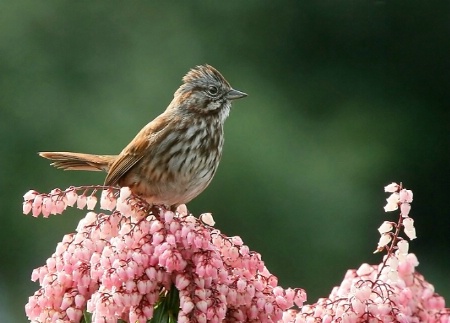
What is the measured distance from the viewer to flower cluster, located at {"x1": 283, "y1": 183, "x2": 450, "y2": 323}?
10.1 ft

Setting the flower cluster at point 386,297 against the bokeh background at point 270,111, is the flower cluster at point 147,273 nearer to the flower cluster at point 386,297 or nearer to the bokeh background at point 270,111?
the flower cluster at point 386,297

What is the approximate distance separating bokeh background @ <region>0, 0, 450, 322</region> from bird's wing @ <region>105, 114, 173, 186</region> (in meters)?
5.93

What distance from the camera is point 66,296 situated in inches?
121

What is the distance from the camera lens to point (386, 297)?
316cm

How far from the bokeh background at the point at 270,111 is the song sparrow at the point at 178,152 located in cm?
584

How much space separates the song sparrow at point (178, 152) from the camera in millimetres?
4027

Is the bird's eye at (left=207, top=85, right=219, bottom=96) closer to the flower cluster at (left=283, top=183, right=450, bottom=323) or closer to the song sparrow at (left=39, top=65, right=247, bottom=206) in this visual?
the song sparrow at (left=39, top=65, right=247, bottom=206)

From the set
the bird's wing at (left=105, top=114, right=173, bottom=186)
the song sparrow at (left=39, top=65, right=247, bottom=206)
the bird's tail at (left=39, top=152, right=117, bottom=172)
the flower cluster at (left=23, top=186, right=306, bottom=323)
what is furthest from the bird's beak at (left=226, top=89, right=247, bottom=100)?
the flower cluster at (left=23, top=186, right=306, bottom=323)

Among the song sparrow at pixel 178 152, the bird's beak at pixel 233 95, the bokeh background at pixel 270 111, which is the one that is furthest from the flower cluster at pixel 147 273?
the bokeh background at pixel 270 111

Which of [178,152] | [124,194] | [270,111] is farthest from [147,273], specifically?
[270,111]

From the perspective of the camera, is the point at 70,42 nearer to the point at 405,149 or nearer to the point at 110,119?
the point at 110,119

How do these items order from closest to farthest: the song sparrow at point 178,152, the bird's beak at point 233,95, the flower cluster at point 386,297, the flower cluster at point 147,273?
the flower cluster at point 147,273, the flower cluster at point 386,297, the song sparrow at point 178,152, the bird's beak at point 233,95

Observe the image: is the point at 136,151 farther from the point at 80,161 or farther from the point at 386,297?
the point at 386,297

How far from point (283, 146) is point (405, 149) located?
2.11 meters
